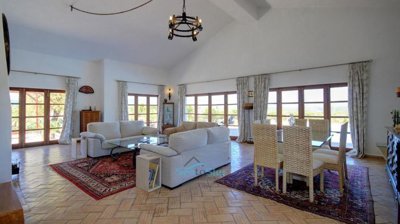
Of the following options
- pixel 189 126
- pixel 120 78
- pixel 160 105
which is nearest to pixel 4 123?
pixel 189 126

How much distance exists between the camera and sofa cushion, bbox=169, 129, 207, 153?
3225 mm

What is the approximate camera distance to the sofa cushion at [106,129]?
17.7ft

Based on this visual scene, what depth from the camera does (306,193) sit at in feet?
9.77

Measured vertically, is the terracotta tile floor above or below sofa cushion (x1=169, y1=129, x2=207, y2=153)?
below

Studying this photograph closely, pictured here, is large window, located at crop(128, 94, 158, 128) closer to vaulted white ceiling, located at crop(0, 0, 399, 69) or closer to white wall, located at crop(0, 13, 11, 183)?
vaulted white ceiling, located at crop(0, 0, 399, 69)

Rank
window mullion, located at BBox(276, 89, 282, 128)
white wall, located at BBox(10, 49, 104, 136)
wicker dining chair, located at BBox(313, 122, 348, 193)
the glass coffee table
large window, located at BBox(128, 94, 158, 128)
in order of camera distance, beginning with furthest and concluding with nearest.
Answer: large window, located at BBox(128, 94, 158, 128), window mullion, located at BBox(276, 89, 282, 128), white wall, located at BBox(10, 49, 104, 136), the glass coffee table, wicker dining chair, located at BBox(313, 122, 348, 193)

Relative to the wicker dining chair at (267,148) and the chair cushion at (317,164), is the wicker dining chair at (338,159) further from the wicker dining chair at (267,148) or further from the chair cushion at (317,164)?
the wicker dining chair at (267,148)

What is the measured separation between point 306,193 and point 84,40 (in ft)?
22.8

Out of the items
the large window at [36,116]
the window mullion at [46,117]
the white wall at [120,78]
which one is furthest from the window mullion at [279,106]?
the window mullion at [46,117]

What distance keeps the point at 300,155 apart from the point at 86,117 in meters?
6.79

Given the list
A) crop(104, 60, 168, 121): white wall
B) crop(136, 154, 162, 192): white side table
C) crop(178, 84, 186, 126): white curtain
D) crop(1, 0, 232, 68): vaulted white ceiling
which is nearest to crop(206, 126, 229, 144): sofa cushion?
crop(136, 154, 162, 192): white side table

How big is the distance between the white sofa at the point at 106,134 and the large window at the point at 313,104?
4041mm

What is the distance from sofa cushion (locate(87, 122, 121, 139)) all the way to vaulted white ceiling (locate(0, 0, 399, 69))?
2.73m

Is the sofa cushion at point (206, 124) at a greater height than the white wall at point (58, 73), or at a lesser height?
lesser
